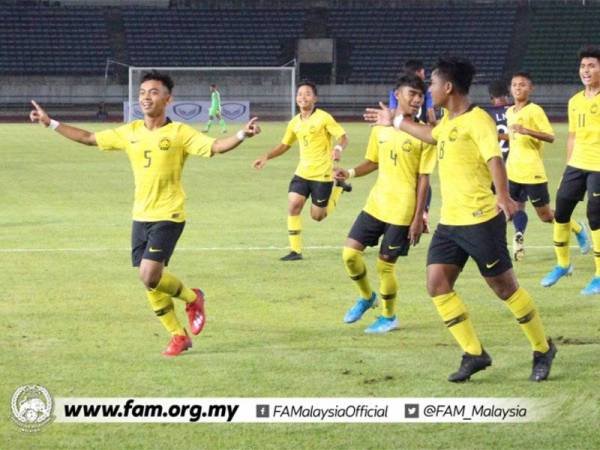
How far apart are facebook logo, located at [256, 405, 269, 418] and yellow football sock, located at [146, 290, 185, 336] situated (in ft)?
6.72

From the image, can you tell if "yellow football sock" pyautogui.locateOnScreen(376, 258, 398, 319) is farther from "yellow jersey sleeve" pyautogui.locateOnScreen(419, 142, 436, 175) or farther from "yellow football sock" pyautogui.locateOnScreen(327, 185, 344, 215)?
"yellow football sock" pyautogui.locateOnScreen(327, 185, 344, 215)

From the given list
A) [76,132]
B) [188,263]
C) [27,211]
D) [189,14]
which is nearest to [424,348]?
[76,132]

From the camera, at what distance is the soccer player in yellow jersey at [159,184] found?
9.56 metres

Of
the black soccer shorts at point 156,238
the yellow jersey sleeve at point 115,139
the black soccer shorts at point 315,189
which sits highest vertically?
the yellow jersey sleeve at point 115,139

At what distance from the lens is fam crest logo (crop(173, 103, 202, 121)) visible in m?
54.6

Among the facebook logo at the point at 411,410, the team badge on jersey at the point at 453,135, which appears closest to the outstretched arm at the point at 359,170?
the team badge on jersey at the point at 453,135

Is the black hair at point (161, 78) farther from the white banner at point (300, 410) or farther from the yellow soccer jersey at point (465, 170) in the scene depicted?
the white banner at point (300, 410)

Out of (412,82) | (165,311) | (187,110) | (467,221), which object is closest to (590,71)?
(412,82)

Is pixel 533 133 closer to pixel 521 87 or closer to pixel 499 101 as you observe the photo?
pixel 521 87

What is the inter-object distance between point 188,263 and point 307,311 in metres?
3.59

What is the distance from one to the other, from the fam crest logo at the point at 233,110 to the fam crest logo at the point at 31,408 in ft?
161

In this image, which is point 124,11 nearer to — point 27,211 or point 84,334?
point 27,211

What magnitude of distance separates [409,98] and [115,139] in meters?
2.41

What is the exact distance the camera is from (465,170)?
8.51 metres
